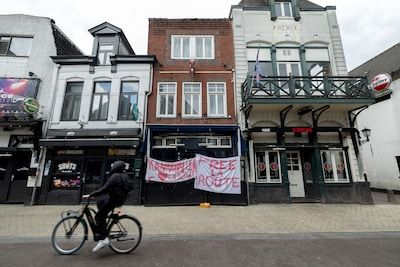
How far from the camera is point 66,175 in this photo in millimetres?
10344

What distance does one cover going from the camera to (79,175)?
10.3 m

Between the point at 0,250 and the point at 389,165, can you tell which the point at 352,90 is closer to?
the point at 389,165

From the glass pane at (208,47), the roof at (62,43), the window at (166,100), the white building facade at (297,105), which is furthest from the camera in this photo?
the roof at (62,43)

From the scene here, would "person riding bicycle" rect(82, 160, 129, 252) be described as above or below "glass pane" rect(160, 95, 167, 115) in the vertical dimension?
below

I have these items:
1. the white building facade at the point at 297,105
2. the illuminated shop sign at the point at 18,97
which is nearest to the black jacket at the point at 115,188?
the white building facade at the point at 297,105

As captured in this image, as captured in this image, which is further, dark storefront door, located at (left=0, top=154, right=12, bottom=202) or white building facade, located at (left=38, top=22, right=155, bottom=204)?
dark storefront door, located at (left=0, top=154, right=12, bottom=202)

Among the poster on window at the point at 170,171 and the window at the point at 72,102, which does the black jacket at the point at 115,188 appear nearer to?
the poster on window at the point at 170,171

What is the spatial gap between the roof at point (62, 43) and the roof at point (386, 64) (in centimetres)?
1837

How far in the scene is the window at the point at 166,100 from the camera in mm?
11258

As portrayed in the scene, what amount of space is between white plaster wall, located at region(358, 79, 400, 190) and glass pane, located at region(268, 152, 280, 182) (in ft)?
28.8

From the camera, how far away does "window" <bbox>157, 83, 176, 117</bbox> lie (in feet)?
36.9

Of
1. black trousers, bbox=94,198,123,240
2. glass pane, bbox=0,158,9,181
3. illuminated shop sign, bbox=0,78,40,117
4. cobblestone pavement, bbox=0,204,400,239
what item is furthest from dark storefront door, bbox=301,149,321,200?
glass pane, bbox=0,158,9,181

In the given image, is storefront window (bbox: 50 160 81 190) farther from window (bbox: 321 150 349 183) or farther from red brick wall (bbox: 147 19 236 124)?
window (bbox: 321 150 349 183)

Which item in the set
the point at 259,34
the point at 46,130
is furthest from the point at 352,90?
the point at 46,130
